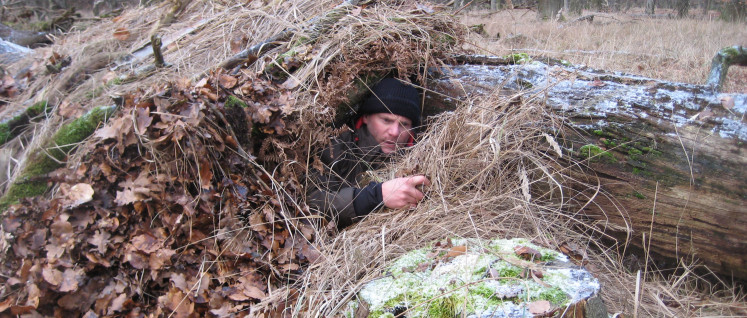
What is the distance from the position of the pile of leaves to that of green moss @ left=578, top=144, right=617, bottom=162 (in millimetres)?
1889

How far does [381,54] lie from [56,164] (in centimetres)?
256

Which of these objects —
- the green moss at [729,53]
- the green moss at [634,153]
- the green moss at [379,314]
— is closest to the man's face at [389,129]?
the green moss at [634,153]

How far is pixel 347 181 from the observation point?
141 inches

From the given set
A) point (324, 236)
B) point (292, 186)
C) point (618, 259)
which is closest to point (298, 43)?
point (292, 186)

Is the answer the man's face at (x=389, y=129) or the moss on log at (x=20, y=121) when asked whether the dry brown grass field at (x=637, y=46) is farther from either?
the moss on log at (x=20, y=121)

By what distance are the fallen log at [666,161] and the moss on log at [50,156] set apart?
329 cm

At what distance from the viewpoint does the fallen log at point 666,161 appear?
261 centimetres

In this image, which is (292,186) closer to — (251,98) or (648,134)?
(251,98)

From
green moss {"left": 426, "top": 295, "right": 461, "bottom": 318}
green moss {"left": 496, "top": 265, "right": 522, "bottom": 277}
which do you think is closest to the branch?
green moss {"left": 496, "top": 265, "right": 522, "bottom": 277}

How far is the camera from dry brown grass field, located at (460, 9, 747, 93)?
5.21 meters

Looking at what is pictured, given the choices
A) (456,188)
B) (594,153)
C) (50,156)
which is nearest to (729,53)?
(594,153)

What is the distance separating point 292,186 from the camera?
10.2ft

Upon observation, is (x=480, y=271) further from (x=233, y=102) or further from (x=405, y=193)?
(x=233, y=102)

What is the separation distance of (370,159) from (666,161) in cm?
216
